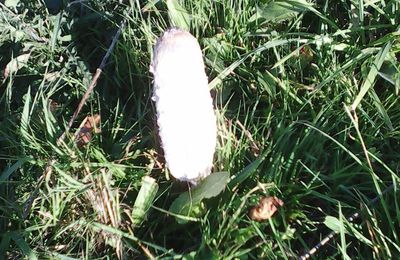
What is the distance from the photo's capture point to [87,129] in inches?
66.1

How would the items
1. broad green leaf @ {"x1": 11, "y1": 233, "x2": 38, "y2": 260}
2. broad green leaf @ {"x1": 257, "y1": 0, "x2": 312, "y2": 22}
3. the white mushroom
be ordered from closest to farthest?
1. the white mushroom
2. broad green leaf @ {"x1": 11, "y1": 233, "x2": 38, "y2": 260}
3. broad green leaf @ {"x1": 257, "y1": 0, "x2": 312, "y2": 22}

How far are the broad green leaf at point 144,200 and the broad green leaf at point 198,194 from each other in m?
0.06

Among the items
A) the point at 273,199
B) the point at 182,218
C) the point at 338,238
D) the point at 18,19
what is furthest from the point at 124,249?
the point at 18,19

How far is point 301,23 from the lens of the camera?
5.83ft

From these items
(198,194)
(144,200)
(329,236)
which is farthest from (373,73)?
(144,200)

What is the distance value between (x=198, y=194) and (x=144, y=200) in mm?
152

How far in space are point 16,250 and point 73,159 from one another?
255 millimetres

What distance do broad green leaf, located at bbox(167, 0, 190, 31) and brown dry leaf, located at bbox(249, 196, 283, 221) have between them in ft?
1.80

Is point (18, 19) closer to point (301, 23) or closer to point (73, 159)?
point (73, 159)

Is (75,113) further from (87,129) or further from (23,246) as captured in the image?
(23,246)

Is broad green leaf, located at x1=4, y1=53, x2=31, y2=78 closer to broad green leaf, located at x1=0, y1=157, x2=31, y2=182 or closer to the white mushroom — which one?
broad green leaf, located at x1=0, y1=157, x2=31, y2=182

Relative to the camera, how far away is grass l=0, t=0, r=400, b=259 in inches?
58.0

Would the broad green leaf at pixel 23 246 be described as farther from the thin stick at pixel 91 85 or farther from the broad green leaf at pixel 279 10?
the broad green leaf at pixel 279 10

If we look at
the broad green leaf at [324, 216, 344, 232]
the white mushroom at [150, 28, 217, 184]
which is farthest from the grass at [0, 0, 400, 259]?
the white mushroom at [150, 28, 217, 184]
